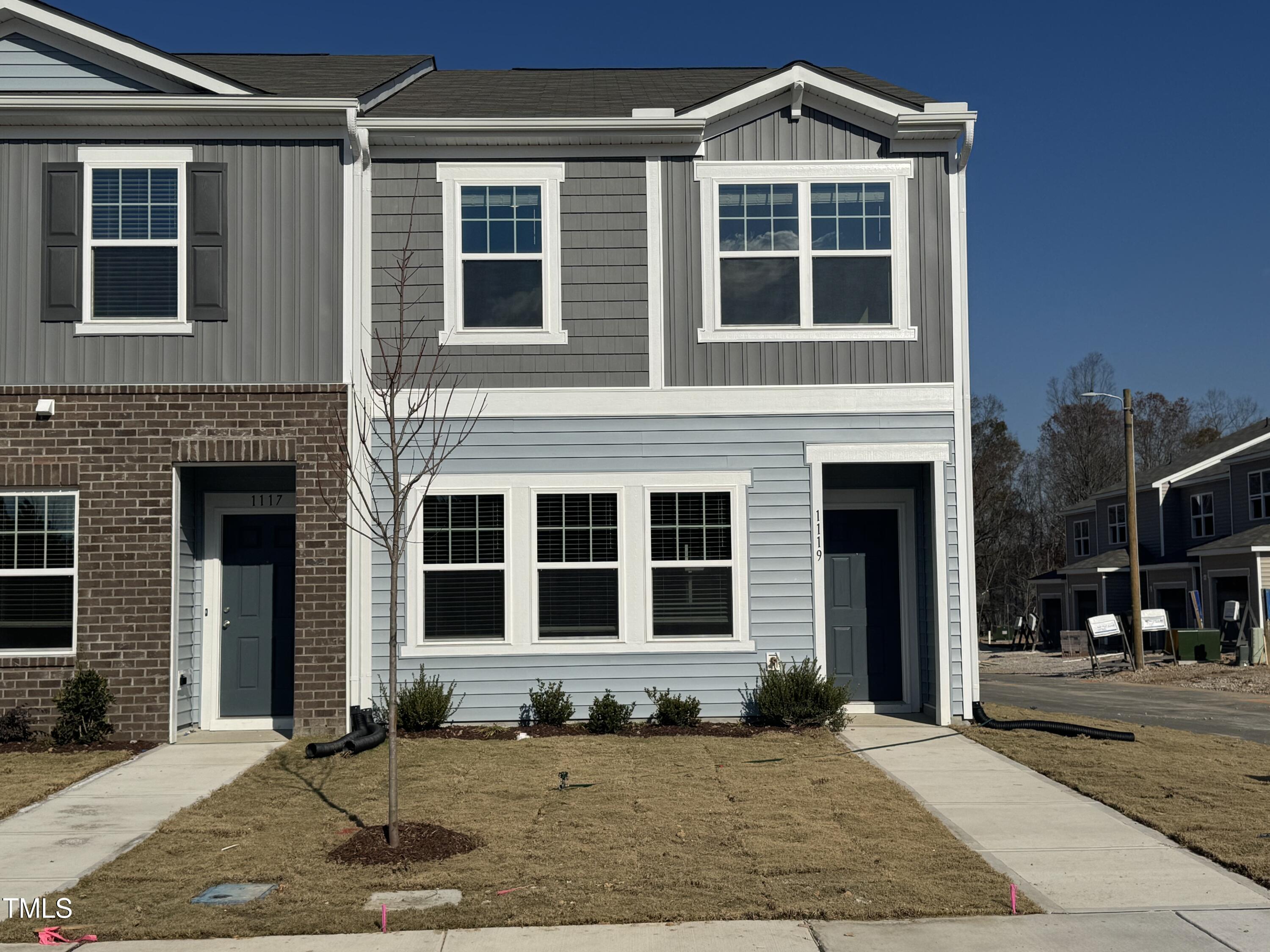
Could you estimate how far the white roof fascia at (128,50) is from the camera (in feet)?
37.5

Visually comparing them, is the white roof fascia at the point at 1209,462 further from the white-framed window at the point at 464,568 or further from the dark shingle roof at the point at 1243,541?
the white-framed window at the point at 464,568

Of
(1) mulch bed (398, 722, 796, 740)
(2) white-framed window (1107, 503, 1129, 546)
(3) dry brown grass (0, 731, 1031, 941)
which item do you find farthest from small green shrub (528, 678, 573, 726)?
(2) white-framed window (1107, 503, 1129, 546)

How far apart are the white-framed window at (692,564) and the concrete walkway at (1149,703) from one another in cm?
611

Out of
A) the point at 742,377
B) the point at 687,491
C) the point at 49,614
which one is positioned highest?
the point at 742,377

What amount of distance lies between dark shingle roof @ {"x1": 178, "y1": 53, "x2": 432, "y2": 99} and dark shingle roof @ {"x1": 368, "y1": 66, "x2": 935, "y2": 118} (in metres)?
0.34

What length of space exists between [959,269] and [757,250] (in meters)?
2.15

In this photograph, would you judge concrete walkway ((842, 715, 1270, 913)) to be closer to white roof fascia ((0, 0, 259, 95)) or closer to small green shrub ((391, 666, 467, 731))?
small green shrub ((391, 666, 467, 731))

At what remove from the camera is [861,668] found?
12.8m

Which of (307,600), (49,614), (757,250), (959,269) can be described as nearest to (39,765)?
(49,614)

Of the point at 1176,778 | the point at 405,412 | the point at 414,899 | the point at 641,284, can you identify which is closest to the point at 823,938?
the point at 414,899

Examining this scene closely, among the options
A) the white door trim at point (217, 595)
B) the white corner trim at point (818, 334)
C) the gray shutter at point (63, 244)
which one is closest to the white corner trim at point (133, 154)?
the gray shutter at point (63, 244)

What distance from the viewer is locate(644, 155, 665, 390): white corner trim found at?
39.6 ft

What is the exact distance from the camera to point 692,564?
12.0m

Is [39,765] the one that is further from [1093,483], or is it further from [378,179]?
[1093,483]
